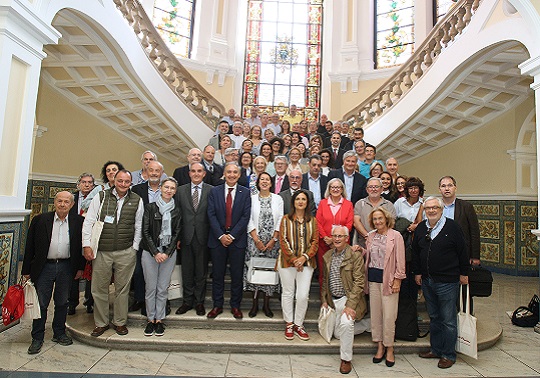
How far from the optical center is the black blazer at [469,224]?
3764mm

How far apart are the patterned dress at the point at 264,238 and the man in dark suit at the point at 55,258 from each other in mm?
1558

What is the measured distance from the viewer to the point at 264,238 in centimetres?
380

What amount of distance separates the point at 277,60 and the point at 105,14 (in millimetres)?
7939

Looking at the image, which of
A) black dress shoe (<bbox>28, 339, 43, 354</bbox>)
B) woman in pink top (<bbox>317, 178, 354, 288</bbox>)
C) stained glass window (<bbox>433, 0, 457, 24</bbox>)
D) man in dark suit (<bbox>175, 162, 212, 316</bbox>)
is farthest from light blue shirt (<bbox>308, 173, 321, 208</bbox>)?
stained glass window (<bbox>433, 0, 457, 24</bbox>)

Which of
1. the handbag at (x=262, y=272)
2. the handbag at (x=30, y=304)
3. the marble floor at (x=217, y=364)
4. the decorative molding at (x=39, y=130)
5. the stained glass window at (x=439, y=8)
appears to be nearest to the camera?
the marble floor at (x=217, y=364)

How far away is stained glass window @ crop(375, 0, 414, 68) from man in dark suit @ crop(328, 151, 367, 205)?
311 inches

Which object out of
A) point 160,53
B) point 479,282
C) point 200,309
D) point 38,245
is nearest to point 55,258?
point 38,245

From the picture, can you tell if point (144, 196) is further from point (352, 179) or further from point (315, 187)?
point (352, 179)

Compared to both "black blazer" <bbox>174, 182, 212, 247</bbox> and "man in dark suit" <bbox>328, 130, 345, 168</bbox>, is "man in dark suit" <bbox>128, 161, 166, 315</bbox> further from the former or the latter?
"man in dark suit" <bbox>328, 130, 345, 168</bbox>

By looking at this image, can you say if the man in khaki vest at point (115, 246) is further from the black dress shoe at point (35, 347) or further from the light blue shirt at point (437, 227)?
the light blue shirt at point (437, 227)

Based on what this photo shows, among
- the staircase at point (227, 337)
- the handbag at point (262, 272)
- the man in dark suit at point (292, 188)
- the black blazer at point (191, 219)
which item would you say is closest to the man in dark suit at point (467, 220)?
Result: the staircase at point (227, 337)

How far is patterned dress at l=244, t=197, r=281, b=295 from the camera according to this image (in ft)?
12.5

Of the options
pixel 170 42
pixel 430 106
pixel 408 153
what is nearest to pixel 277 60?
pixel 170 42

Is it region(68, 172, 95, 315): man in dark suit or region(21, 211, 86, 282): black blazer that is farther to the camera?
region(68, 172, 95, 315): man in dark suit
